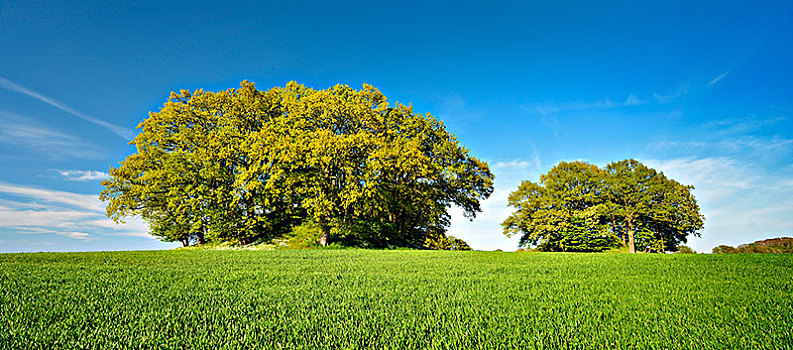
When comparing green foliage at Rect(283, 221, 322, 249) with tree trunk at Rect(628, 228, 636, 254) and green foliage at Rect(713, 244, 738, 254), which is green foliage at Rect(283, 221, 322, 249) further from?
tree trunk at Rect(628, 228, 636, 254)

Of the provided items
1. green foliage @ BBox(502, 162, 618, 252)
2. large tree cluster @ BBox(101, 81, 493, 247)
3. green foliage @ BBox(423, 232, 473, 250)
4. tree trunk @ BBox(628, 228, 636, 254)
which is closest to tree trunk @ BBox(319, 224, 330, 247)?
large tree cluster @ BBox(101, 81, 493, 247)

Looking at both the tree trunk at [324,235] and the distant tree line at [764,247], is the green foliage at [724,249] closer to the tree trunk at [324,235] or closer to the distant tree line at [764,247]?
the distant tree line at [764,247]

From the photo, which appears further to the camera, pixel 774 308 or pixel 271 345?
pixel 774 308

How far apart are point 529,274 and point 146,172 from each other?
70.2 feet

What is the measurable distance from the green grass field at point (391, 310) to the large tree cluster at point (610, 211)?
20.8 meters

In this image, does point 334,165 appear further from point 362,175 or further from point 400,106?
point 400,106

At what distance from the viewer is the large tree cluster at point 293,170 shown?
728 inches

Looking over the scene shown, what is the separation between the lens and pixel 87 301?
4.69 meters

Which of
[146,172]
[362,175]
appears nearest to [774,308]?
[362,175]

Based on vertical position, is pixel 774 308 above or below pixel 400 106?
below

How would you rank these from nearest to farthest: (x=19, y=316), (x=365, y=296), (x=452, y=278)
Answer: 1. (x=19, y=316)
2. (x=365, y=296)
3. (x=452, y=278)

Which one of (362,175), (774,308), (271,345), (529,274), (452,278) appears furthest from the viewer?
(362,175)

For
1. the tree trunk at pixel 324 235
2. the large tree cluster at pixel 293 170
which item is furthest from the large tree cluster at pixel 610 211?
the tree trunk at pixel 324 235

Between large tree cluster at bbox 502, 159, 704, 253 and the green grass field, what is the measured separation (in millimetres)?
20774
